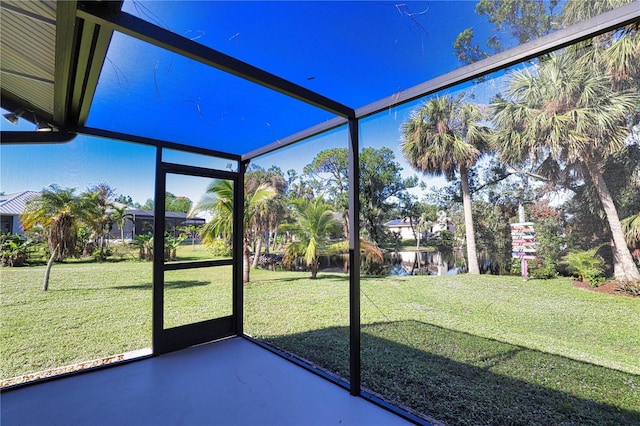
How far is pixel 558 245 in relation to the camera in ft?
9.41

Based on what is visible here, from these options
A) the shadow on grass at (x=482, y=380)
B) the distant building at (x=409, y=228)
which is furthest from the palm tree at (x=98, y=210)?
the distant building at (x=409, y=228)

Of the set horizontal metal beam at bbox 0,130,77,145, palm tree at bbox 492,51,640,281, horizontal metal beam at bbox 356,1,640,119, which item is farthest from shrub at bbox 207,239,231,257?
palm tree at bbox 492,51,640,281

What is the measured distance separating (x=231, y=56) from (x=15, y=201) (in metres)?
3.62

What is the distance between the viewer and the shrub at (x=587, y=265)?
2643 millimetres

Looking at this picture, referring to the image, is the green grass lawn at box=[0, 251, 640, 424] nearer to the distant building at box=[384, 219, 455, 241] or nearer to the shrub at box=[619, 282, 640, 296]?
the shrub at box=[619, 282, 640, 296]

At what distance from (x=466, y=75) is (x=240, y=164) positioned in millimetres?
3032

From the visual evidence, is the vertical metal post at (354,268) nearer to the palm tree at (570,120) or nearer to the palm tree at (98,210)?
the palm tree at (570,120)

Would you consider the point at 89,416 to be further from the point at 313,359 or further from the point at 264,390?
the point at 313,359

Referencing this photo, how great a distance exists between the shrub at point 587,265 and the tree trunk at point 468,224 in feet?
2.94

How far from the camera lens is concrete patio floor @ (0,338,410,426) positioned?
2.03 metres

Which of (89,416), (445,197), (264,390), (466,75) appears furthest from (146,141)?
(445,197)

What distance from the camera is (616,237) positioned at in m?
2.51

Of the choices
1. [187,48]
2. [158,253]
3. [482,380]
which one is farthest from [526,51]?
[158,253]

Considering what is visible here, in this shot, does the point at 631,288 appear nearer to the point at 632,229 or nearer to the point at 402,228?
the point at 632,229
